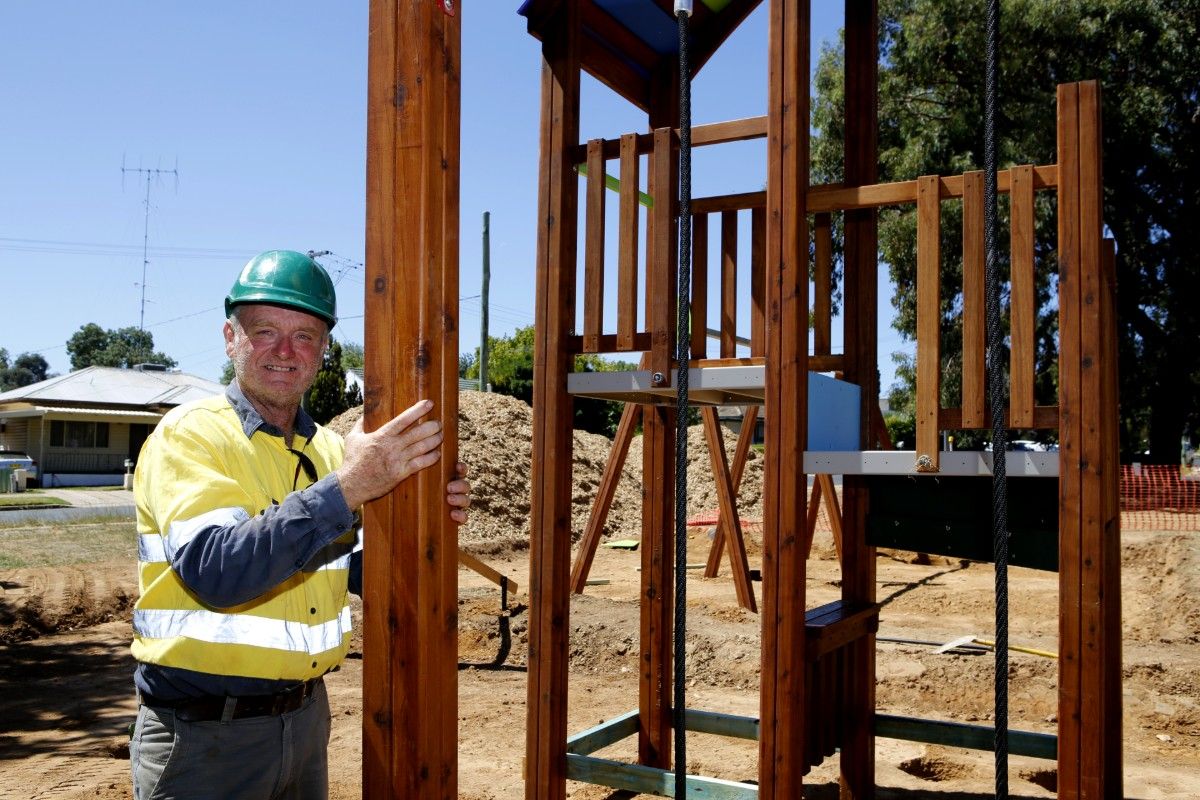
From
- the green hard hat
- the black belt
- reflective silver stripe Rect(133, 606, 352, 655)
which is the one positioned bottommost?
the black belt

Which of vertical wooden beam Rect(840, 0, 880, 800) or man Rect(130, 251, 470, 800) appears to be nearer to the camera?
man Rect(130, 251, 470, 800)

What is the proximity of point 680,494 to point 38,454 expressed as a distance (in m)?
41.7

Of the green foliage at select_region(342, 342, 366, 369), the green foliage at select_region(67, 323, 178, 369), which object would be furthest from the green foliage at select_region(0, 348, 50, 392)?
the green foliage at select_region(342, 342, 366, 369)

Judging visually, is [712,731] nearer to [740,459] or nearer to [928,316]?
[928,316]

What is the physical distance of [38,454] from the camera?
3797 centimetres

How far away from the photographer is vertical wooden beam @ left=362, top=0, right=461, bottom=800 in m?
2.18

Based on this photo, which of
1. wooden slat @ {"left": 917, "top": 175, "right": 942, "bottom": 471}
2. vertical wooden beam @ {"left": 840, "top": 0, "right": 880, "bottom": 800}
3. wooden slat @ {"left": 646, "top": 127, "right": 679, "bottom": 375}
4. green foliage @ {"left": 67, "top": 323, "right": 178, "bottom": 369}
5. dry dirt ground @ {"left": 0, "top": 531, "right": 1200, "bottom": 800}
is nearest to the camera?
wooden slat @ {"left": 917, "top": 175, "right": 942, "bottom": 471}

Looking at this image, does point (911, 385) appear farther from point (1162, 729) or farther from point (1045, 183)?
point (1045, 183)

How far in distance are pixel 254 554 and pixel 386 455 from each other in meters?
0.38

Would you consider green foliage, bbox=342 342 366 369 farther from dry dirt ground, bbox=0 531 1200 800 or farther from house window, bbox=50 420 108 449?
dry dirt ground, bbox=0 531 1200 800

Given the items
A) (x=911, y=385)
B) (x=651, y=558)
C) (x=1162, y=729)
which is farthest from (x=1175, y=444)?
(x=651, y=558)

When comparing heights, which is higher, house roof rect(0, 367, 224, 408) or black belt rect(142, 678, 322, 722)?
house roof rect(0, 367, 224, 408)

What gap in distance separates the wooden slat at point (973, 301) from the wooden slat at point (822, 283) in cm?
102

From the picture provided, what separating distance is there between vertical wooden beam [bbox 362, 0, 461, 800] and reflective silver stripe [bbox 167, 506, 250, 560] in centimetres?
37
